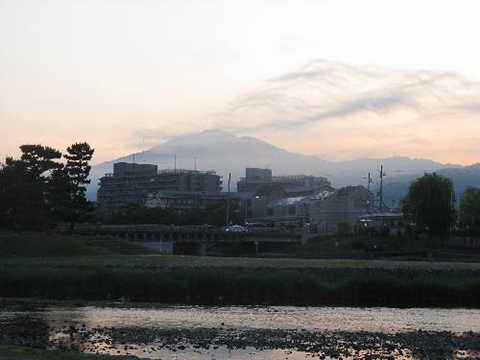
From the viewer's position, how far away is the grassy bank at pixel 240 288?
46438 millimetres

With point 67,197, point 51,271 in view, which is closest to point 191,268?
point 51,271

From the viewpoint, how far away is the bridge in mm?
100438

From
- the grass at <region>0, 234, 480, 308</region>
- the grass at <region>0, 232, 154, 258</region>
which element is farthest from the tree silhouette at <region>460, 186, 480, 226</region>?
the grass at <region>0, 234, 480, 308</region>

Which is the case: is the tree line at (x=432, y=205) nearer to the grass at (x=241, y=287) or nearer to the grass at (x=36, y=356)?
the grass at (x=241, y=287)

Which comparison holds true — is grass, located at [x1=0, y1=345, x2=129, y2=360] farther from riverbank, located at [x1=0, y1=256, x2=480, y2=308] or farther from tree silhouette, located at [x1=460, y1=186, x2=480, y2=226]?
tree silhouette, located at [x1=460, y1=186, x2=480, y2=226]

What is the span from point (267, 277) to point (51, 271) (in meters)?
15.9

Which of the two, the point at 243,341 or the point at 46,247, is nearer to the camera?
the point at 243,341

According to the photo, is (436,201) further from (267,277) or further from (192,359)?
(192,359)

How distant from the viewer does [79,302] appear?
42781 millimetres

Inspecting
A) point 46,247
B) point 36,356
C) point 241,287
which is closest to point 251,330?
point 36,356

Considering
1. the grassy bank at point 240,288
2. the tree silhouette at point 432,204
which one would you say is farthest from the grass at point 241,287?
the tree silhouette at point 432,204

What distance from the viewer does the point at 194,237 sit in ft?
360

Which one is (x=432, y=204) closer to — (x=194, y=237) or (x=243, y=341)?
(x=194, y=237)

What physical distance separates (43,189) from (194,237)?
110ft
